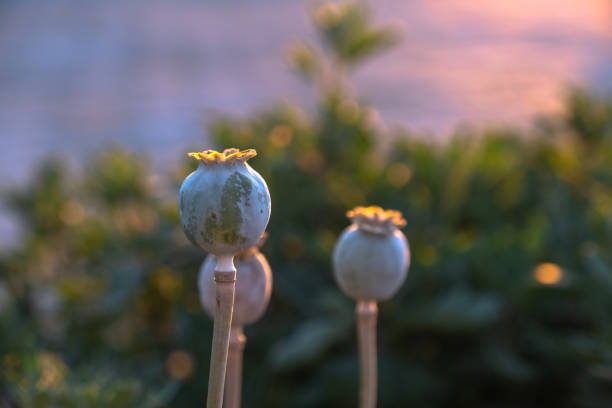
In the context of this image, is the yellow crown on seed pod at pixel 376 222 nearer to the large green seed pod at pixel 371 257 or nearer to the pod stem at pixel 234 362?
the large green seed pod at pixel 371 257

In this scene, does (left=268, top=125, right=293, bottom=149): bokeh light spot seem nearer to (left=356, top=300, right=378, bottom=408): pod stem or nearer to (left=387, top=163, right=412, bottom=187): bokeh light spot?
(left=387, top=163, right=412, bottom=187): bokeh light spot

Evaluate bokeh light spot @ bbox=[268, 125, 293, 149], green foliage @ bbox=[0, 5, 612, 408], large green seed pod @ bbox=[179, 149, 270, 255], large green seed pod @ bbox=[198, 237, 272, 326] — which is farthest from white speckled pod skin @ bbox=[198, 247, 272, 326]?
bokeh light spot @ bbox=[268, 125, 293, 149]

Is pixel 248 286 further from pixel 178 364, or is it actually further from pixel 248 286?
pixel 178 364

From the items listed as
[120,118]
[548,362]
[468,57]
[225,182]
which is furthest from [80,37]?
[225,182]

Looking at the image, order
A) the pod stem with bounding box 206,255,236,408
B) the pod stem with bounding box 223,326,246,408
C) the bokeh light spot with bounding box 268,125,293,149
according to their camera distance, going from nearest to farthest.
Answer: the pod stem with bounding box 206,255,236,408 → the pod stem with bounding box 223,326,246,408 → the bokeh light spot with bounding box 268,125,293,149

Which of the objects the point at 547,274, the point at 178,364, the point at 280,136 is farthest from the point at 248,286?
the point at 280,136
